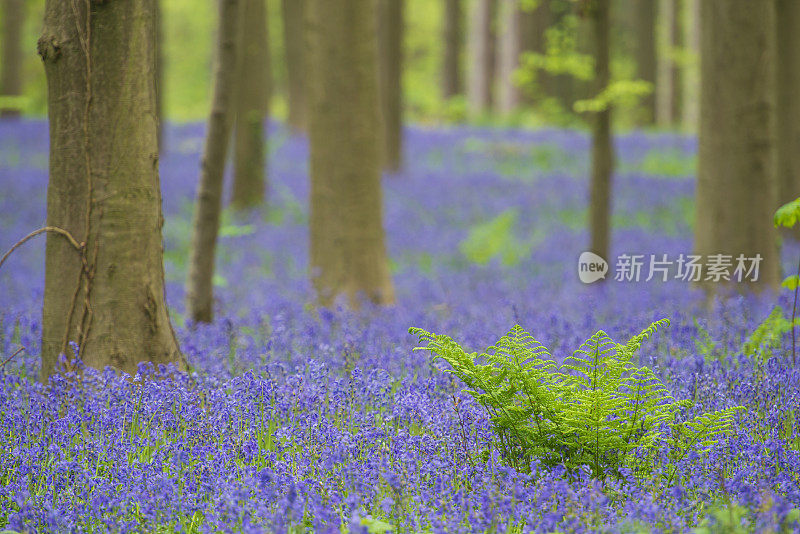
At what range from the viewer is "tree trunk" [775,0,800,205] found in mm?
9898

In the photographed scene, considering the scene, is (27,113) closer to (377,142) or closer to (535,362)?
(377,142)

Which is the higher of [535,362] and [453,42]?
[453,42]

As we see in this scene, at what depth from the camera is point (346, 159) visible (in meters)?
7.69

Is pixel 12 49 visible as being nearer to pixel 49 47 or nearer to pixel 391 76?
pixel 391 76

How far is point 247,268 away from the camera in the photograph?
10.4m

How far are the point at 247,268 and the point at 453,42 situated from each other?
68.2ft

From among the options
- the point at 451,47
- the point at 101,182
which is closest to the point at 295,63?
the point at 451,47

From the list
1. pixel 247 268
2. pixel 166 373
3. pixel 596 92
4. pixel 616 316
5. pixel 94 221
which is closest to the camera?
pixel 166 373

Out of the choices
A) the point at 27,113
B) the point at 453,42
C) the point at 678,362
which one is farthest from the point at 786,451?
the point at 27,113

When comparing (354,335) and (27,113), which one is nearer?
(354,335)

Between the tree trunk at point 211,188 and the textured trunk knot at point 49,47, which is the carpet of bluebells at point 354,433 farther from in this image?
the textured trunk knot at point 49,47

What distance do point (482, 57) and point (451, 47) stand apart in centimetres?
158

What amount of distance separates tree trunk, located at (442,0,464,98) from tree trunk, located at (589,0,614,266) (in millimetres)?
20552

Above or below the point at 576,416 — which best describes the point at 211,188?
above
